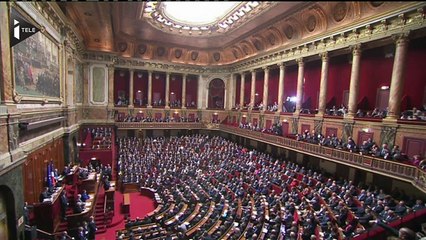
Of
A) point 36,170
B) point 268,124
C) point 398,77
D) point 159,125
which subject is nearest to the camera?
point 36,170

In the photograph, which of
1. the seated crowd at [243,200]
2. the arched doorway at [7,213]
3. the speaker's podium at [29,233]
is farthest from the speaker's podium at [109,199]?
the arched doorway at [7,213]

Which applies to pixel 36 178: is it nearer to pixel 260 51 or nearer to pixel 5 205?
pixel 5 205

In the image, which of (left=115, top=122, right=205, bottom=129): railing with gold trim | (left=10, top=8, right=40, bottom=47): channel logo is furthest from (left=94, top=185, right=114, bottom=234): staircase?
(left=115, top=122, right=205, bottom=129): railing with gold trim

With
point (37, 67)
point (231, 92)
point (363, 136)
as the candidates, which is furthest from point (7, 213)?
point (231, 92)

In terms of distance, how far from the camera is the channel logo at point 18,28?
7.29 m

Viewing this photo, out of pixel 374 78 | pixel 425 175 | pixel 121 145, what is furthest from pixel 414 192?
pixel 121 145

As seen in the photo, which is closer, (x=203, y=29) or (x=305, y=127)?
(x=305, y=127)

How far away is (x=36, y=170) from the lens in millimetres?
9875

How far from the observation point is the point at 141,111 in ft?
96.6

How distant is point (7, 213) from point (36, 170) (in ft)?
9.47

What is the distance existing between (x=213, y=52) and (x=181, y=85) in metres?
5.97

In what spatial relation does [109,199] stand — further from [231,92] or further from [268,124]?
[231,92]

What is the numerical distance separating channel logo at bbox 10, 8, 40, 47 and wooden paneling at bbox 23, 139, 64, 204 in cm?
412

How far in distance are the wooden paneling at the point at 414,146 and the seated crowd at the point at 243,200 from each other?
2.31 meters
